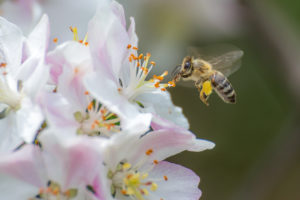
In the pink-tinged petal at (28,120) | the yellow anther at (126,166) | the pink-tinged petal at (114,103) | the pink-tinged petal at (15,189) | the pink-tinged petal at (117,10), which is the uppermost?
the pink-tinged petal at (117,10)

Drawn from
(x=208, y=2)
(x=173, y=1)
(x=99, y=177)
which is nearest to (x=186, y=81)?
(x=99, y=177)

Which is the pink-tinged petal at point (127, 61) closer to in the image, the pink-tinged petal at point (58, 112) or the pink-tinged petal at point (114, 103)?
the pink-tinged petal at point (114, 103)

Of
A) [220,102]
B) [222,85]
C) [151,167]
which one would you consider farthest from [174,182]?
[220,102]

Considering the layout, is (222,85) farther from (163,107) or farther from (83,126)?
(83,126)

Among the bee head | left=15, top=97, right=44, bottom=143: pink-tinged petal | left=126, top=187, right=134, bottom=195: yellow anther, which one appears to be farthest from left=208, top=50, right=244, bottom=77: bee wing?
left=15, top=97, right=44, bottom=143: pink-tinged petal

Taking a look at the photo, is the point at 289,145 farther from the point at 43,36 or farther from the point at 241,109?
the point at 43,36


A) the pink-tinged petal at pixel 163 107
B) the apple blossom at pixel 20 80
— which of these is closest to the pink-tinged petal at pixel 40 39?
the apple blossom at pixel 20 80
